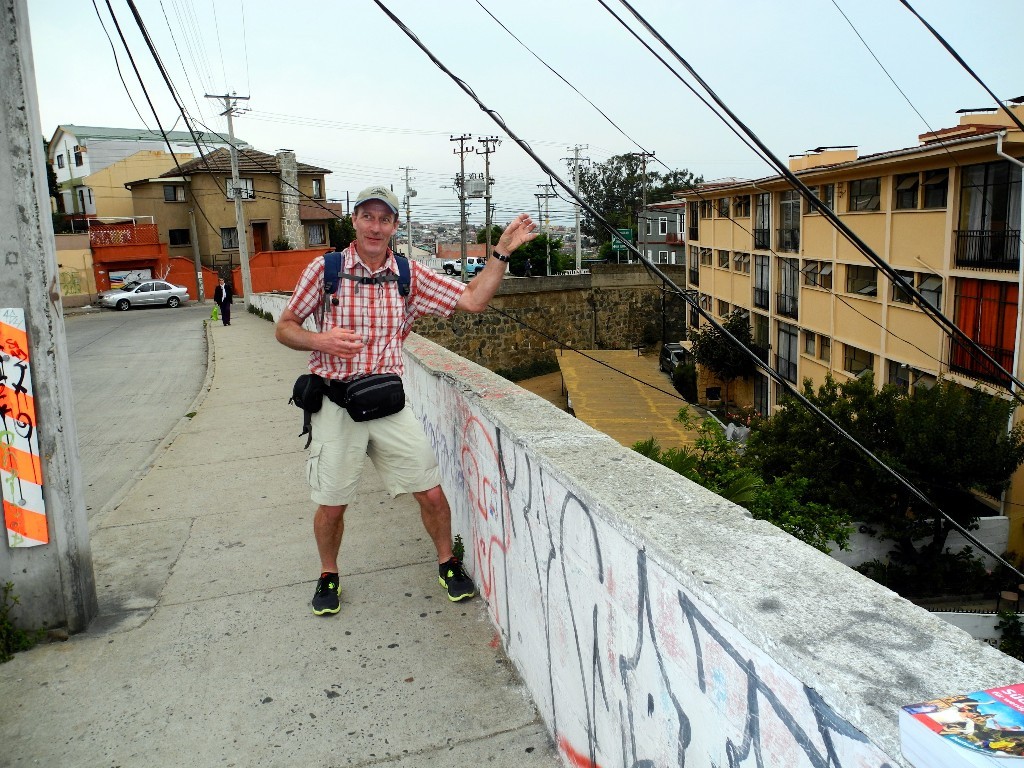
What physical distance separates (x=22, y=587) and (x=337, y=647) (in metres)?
1.34

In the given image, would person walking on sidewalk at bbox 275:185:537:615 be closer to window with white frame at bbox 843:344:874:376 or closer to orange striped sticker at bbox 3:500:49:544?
orange striped sticker at bbox 3:500:49:544

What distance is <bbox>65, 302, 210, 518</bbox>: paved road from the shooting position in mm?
7921

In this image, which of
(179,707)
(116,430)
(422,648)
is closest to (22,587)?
(179,707)

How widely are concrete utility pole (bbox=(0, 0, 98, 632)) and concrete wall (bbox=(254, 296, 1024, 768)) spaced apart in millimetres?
1755

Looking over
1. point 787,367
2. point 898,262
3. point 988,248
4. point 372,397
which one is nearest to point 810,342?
point 787,367

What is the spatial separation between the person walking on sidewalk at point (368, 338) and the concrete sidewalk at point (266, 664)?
0.39 metres

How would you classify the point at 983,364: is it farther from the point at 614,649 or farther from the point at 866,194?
the point at 614,649

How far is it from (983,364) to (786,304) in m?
13.6

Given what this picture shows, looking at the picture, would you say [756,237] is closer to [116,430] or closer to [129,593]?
[116,430]

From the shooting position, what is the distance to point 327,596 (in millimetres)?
3830

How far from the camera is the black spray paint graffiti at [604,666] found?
1447mm

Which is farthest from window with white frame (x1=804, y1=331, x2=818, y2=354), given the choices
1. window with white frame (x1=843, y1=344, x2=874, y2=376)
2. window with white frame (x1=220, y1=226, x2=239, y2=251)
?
window with white frame (x1=220, y1=226, x2=239, y2=251)

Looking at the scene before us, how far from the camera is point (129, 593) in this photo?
4156 millimetres

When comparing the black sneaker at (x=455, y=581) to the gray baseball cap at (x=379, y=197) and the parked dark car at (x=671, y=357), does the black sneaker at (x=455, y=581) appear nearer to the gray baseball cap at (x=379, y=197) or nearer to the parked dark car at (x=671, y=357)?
the gray baseball cap at (x=379, y=197)
